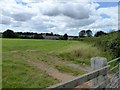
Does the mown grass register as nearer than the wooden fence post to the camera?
No

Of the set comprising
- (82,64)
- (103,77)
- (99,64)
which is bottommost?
(82,64)

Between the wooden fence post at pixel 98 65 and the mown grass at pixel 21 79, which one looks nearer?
the wooden fence post at pixel 98 65

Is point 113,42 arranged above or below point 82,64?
above

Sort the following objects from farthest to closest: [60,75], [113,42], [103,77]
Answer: [113,42] → [60,75] → [103,77]

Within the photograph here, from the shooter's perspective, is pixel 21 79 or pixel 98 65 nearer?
pixel 98 65

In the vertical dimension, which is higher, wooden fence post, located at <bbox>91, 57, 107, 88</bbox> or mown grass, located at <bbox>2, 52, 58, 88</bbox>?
wooden fence post, located at <bbox>91, 57, 107, 88</bbox>

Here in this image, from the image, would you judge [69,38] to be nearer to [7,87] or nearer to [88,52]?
[88,52]

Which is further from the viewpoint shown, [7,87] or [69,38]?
[69,38]

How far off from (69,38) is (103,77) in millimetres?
33795

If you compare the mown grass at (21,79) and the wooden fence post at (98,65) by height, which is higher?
the wooden fence post at (98,65)

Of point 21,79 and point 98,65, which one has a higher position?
point 98,65

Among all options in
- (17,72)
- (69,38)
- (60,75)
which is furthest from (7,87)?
(69,38)

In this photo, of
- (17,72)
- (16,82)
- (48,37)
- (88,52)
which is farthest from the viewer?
(48,37)

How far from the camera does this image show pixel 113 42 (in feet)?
44.0
